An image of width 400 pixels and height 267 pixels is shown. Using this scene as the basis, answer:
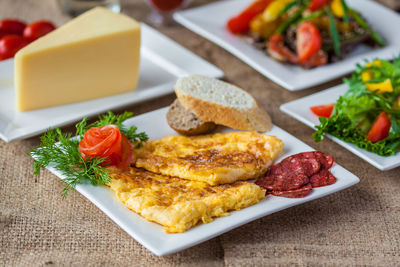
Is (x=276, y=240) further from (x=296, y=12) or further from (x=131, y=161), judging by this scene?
(x=296, y=12)

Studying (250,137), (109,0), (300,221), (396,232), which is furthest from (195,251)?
(109,0)

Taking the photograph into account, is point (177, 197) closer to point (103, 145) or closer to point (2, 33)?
point (103, 145)

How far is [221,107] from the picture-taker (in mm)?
3125

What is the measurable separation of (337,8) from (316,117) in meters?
1.40

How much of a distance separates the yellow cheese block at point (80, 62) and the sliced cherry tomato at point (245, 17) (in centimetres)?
111

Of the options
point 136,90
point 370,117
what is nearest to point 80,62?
point 136,90

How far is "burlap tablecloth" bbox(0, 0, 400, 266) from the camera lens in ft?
8.16

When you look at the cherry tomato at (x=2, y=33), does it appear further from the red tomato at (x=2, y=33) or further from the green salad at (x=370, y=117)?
the green salad at (x=370, y=117)

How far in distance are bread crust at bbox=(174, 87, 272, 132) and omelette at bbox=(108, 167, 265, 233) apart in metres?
0.56

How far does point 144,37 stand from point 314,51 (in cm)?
133

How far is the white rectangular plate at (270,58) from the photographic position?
390 centimetres

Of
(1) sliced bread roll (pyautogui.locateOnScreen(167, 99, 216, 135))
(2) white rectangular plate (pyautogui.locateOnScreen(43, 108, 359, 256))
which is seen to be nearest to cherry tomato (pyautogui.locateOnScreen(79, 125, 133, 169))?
(2) white rectangular plate (pyautogui.locateOnScreen(43, 108, 359, 256))

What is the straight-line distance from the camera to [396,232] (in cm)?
270

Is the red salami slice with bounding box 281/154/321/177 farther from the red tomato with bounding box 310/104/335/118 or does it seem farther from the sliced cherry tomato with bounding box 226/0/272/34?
the sliced cherry tomato with bounding box 226/0/272/34
